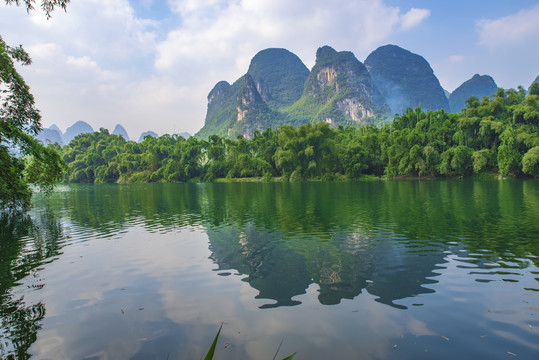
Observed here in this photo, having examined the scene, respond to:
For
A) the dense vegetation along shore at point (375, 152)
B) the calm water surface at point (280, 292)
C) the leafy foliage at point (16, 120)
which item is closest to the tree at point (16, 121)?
the leafy foliage at point (16, 120)

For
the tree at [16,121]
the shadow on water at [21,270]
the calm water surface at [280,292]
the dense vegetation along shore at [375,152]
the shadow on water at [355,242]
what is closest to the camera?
the calm water surface at [280,292]

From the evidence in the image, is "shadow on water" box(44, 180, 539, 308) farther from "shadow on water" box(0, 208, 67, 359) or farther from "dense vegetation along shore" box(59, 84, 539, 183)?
"dense vegetation along shore" box(59, 84, 539, 183)

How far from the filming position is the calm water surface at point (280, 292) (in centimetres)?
675

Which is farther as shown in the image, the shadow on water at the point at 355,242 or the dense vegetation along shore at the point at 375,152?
the dense vegetation along shore at the point at 375,152

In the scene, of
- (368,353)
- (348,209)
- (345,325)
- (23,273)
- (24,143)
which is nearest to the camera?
(368,353)

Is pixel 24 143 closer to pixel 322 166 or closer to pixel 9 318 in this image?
pixel 9 318

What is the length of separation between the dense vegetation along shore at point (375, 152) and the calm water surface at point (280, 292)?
64.5 m

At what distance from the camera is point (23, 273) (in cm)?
1192

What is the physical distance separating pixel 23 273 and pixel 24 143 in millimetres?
8149

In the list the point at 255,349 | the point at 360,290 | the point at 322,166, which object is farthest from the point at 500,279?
the point at 322,166

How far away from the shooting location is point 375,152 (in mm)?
94625

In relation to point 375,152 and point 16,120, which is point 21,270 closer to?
point 16,120

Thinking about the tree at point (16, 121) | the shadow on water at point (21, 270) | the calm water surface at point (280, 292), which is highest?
the tree at point (16, 121)

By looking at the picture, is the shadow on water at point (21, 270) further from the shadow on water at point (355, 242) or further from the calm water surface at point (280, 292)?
the shadow on water at point (355, 242)
